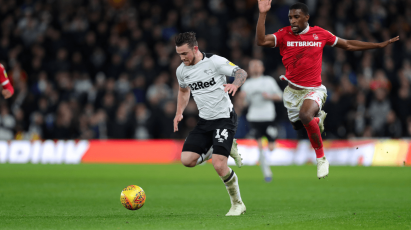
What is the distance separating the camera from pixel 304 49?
7.90m

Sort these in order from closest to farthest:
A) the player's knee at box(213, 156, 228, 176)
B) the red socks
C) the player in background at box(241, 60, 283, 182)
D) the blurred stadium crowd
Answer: the player's knee at box(213, 156, 228, 176) < the red socks < the player in background at box(241, 60, 283, 182) < the blurred stadium crowd

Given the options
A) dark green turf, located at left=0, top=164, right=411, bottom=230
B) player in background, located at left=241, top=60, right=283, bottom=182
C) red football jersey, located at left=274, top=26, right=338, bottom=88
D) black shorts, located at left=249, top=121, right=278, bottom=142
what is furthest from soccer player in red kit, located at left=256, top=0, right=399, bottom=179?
black shorts, located at left=249, top=121, right=278, bottom=142

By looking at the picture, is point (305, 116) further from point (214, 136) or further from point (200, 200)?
point (200, 200)

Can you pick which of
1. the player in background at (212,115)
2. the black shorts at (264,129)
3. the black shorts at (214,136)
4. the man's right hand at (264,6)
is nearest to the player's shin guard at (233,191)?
the player in background at (212,115)

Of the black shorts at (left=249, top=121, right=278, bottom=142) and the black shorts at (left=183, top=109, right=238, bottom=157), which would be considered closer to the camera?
the black shorts at (left=183, top=109, right=238, bottom=157)

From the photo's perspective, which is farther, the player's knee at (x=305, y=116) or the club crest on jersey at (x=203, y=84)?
the player's knee at (x=305, y=116)

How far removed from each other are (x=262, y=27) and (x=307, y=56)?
0.91 metres

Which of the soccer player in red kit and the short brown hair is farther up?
the short brown hair

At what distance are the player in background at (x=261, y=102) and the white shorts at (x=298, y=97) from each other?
4.27 metres

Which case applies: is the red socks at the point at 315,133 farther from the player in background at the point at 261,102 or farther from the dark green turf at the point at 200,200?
the player in background at the point at 261,102

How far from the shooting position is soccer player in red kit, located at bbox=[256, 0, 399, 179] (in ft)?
25.4

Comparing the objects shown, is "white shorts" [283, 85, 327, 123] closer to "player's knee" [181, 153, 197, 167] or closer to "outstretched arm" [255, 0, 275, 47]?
"outstretched arm" [255, 0, 275, 47]

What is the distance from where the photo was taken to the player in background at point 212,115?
7422 millimetres

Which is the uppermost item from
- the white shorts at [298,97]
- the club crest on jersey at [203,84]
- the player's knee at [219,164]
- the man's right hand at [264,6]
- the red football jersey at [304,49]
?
the man's right hand at [264,6]
